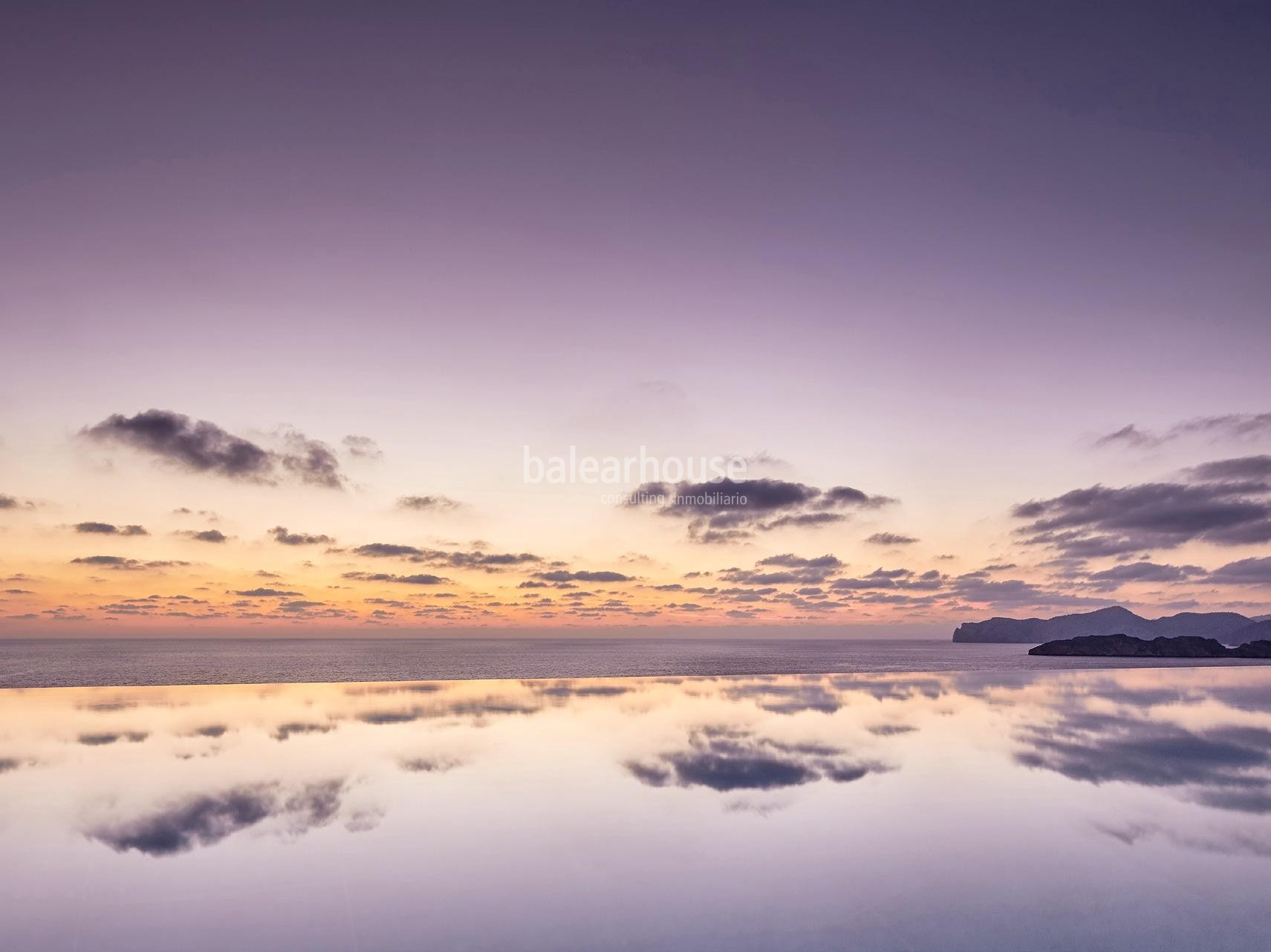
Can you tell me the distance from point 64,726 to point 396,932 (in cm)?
2551

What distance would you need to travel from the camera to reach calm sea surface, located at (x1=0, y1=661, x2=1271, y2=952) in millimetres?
9180

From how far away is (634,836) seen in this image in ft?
42.4

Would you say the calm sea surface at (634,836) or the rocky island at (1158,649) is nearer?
the calm sea surface at (634,836)

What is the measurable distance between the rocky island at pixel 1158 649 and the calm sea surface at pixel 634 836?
132 metres

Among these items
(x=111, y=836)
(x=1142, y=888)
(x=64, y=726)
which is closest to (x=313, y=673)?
(x=64, y=726)

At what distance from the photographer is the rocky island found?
5103 inches

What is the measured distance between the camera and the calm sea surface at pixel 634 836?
9180 mm

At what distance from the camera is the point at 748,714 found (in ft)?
98.4

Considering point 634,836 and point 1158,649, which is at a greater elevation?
point 1158,649

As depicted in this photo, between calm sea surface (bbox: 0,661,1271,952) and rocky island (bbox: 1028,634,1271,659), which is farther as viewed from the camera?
rocky island (bbox: 1028,634,1271,659)

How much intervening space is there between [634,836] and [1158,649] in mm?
163603

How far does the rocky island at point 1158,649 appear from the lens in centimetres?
12962

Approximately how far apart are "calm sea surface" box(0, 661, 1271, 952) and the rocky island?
132 m

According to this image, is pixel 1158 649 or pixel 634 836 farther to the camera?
pixel 1158 649
